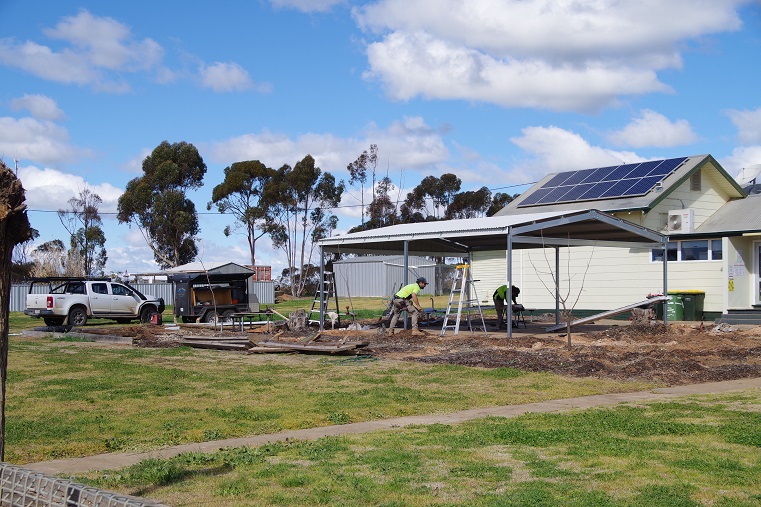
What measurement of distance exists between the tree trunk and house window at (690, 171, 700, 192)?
96.6ft

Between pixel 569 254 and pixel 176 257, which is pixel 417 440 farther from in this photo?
pixel 176 257

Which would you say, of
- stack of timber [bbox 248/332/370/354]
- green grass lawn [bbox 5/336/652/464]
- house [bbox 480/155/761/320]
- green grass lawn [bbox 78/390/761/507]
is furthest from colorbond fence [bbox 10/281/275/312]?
green grass lawn [bbox 78/390/761/507]

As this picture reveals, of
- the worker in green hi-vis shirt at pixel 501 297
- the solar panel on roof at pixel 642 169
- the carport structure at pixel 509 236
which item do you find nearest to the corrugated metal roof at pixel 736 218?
the solar panel on roof at pixel 642 169

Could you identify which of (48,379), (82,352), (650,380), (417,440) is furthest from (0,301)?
(82,352)

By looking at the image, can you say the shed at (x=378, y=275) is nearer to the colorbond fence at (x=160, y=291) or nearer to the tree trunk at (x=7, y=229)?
the colorbond fence at (x=160, y=291)

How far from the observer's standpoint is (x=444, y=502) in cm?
626

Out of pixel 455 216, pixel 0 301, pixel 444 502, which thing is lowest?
pixel 444 502

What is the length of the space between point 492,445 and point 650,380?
662cm

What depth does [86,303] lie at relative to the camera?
30906 millimetres

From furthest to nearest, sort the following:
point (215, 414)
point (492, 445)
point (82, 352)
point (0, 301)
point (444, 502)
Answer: point (82, 352)
point (215, 414)
point (492, 445)
point (444, 502)
point (0, 301)

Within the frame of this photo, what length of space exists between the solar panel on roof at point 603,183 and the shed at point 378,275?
2321cm

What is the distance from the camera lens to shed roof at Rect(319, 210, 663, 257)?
835 inches

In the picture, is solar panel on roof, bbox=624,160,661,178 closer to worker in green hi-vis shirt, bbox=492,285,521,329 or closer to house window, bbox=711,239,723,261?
house window, bbox=711,239,723,261

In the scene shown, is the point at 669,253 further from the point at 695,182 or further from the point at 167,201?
the point at 167,201
